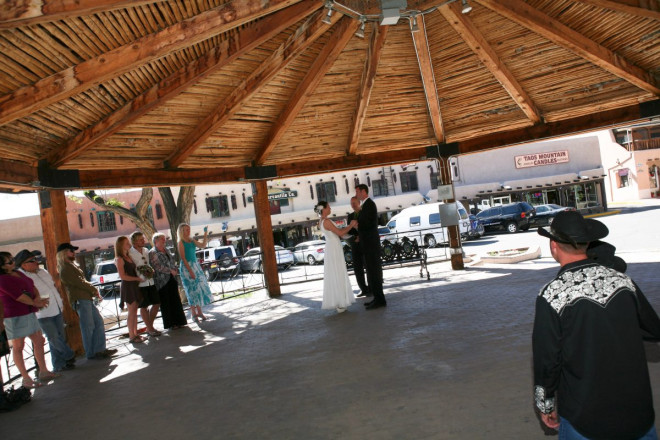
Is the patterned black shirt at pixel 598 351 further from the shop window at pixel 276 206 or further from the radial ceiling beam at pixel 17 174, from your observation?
the shop window at pixel 276 206

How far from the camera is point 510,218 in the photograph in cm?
2586

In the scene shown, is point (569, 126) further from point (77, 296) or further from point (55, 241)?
point (55, 241)

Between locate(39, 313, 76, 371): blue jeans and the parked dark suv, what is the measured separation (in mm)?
22903

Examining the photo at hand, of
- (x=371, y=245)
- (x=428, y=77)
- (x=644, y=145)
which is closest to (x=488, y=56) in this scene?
(x=428, y=77)

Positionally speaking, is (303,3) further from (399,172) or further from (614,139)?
(614,139)

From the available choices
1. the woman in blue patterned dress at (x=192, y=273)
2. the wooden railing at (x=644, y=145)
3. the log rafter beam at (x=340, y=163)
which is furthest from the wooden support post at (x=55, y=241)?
→ the wooden railing at (x=644, y=145)

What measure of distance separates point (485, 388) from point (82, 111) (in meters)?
6.10

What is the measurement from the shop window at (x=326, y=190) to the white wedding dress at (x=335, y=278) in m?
26.5

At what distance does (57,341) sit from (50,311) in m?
0.52

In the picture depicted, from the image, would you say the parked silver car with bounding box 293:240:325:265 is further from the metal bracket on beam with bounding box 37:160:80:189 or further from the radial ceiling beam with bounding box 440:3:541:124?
the metal bracket on beam with bounding box 37:160:80:189

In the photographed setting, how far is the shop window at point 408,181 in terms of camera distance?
3522 centimetres

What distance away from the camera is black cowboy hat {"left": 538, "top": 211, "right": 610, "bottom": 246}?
222 centimetres

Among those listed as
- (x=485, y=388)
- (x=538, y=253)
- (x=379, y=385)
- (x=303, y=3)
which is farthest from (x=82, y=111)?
(x=538, y=253)

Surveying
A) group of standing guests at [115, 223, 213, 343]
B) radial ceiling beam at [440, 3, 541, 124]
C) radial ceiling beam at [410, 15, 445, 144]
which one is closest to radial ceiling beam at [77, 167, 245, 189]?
group of standing guests at [115, 223, 213, 343]
